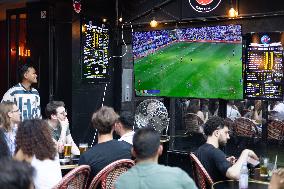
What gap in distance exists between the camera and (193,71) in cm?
813

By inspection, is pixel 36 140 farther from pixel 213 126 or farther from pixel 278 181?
pixel 278 181

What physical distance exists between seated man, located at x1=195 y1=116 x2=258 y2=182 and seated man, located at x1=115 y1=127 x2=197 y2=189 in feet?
5.52

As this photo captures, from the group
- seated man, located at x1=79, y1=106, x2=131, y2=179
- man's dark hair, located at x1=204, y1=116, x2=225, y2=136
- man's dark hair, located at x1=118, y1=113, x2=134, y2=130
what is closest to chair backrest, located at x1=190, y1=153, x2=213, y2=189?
man's dark hair, located at x1=204, y1=116, x2=225, y2=136

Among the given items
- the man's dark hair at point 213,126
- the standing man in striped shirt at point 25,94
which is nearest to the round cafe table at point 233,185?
the man's dark hair at point 213,126

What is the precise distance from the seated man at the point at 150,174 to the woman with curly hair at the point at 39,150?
1.17 m

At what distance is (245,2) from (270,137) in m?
2.17

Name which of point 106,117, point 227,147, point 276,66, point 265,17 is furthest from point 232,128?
point 106,117

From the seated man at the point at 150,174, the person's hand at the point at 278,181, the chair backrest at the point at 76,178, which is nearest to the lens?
the person's hand at the point at 278,181

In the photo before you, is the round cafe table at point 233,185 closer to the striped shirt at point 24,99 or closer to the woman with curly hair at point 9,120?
the woman with curly hair at point 9,120

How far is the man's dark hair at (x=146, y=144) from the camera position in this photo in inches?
137

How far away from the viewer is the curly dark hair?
14.4 ft

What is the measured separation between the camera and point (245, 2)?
763 centimetres


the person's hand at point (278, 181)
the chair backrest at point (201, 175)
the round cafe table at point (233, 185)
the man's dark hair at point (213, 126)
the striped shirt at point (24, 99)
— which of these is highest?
the striped shirt at point (24, 99)

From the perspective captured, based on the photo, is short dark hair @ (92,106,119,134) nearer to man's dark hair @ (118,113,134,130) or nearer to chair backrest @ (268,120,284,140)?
man's dark hair @ (118,113,134,130)
